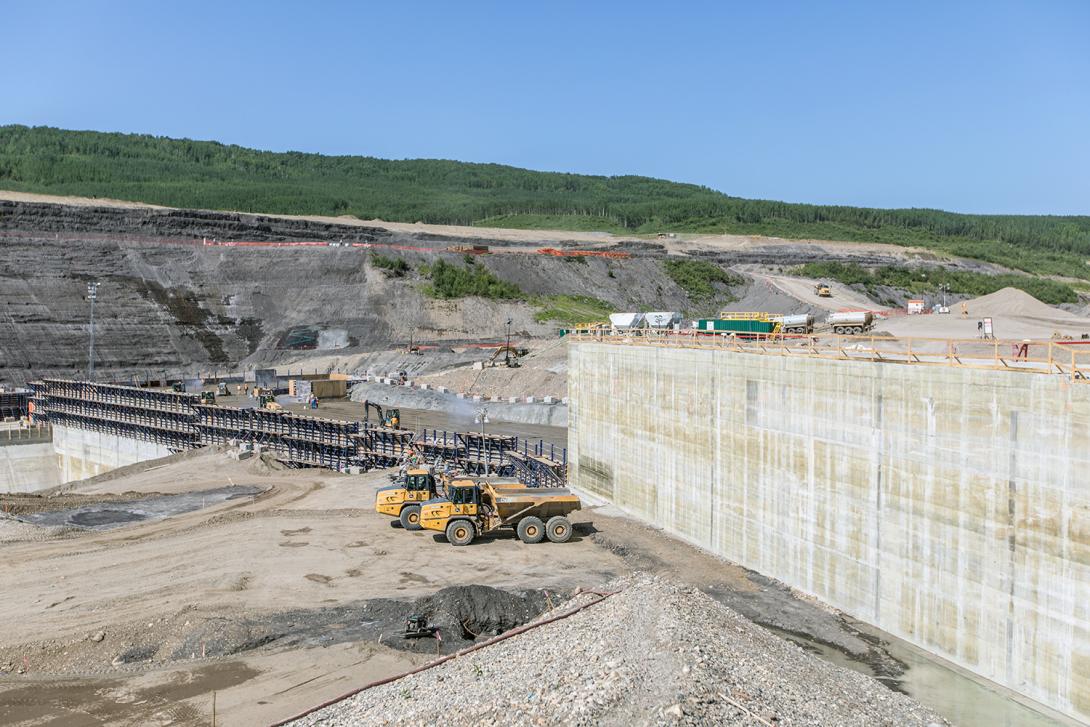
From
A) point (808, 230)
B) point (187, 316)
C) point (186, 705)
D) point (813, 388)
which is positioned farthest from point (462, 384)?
point (808, 230)

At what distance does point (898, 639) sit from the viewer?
20672 mm

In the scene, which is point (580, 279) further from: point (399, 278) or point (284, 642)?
point (284, 642)

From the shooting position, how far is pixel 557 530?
1159 inches

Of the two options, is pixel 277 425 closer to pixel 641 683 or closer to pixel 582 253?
pixel 641 683

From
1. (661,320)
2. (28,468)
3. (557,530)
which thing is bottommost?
(28,468)

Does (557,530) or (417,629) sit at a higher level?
(417,629)

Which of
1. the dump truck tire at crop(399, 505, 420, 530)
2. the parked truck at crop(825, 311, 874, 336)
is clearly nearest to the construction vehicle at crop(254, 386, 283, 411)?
the dump truck tire at crop(399, 505, 420, 530)

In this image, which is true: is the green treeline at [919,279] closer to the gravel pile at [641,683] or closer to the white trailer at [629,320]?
the white trailer at [629,320]

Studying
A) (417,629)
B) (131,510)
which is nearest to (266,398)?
(131,510)

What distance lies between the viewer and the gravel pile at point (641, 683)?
1398 cm

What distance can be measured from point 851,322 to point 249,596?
39.7 m

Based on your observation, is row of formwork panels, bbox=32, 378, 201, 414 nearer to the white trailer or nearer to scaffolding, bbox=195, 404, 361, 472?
scaffolding, bbox=195, 404, 361, 472

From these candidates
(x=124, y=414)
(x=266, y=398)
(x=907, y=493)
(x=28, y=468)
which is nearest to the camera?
(x=907, y=493)

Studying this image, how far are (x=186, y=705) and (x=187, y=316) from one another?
72.9 m
